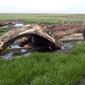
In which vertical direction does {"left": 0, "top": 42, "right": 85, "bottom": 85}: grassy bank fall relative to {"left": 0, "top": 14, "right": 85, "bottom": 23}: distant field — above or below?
below

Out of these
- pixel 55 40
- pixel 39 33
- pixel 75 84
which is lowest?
pixel 75 84

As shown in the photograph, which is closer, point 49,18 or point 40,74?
point 40,74

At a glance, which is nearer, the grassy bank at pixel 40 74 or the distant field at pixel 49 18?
the grassy bank at pixel 40 74

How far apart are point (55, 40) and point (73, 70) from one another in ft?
8.55

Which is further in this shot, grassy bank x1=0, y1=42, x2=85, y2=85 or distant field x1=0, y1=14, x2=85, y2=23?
distant field x1=0, y1=14, x2=85, y2=23

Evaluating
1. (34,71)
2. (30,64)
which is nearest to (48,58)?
(30,64)

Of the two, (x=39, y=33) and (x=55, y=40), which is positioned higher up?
(x=39, y=33)

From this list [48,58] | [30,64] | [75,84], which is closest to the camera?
[75,84]

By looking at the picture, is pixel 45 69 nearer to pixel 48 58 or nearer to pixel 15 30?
pixel 48 58

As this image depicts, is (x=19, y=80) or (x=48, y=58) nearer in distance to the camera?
(x=19, y=80)

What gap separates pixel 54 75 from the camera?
2832mm

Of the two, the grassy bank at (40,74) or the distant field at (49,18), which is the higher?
the distant field at (49,18)

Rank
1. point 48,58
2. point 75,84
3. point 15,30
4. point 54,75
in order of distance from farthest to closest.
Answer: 1. point 15,30
2. point 48,58
3. point 54,75
4. point 75,84

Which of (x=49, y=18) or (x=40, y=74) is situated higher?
(x=49, y=18)
